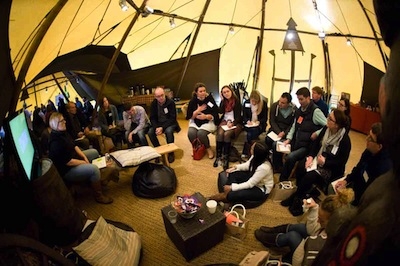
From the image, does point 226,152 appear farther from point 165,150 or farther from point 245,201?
point 245,201

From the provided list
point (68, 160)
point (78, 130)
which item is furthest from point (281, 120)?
point (78, 130)

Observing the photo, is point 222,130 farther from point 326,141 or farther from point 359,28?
point 359,28

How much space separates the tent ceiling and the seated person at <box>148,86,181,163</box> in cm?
114

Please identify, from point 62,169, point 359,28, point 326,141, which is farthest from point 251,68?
point 62,169

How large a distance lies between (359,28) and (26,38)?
4.26m

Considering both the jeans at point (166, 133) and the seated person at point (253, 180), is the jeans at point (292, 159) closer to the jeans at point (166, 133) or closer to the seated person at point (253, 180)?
the seated person at point (253, 180)

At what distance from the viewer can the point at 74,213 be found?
2113 millimetres

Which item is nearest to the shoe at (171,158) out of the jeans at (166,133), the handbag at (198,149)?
the jeans at (166,133)

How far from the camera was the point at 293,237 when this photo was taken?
2055mm

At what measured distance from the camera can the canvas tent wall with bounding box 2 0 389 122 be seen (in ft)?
9.67

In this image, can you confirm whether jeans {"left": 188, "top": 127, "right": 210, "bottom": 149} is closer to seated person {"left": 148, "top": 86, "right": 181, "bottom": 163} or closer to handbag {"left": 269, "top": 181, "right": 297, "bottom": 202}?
seated person {"left": 148, "top": 86, "right": 181, "bottom": 163}

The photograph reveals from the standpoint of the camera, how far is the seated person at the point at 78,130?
11.7 feet

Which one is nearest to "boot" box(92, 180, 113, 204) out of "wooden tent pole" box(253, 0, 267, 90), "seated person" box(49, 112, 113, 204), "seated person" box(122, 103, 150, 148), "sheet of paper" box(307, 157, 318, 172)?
"seated person" box(49, 112, 113, 204)

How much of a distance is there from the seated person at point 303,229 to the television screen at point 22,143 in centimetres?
192
